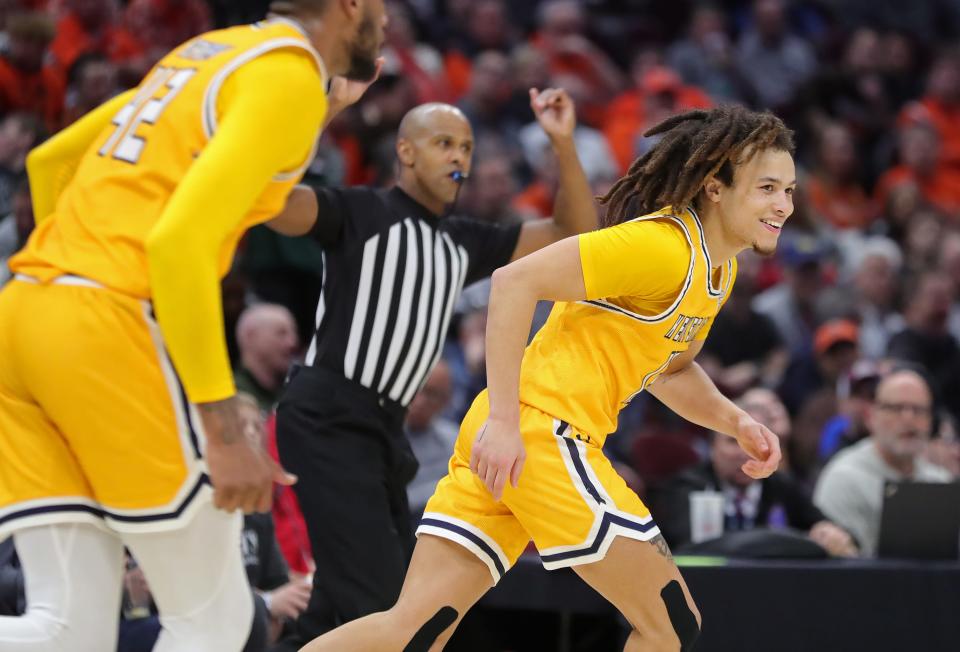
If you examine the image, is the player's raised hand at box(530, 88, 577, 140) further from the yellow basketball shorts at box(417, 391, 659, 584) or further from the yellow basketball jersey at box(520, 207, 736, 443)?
the yellow basketball shorts at box(417, 391, 659, 584)

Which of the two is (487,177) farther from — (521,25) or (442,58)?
(521,25)

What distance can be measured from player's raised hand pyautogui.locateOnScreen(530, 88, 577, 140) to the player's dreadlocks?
3.00 feet

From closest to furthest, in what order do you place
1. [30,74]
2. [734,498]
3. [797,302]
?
[734,498] → [30,74] → [797,302]

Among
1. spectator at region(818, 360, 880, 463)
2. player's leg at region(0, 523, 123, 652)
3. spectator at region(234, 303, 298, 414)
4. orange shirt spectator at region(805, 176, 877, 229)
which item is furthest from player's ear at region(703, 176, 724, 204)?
orange shirt spectator at region(805, 176, 877, 229)

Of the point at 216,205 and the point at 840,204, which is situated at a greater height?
the point at 216,205

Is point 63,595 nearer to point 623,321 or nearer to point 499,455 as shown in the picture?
point 499,455

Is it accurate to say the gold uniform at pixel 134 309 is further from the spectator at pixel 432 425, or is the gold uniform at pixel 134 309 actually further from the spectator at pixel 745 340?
the spectator at pixel 745 340

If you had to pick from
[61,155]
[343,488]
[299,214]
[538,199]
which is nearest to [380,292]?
[299,214]

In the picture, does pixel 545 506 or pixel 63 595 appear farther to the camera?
pixel 545 506

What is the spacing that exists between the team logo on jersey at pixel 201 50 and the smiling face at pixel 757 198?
1374 millimetres

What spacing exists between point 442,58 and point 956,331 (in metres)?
4.61

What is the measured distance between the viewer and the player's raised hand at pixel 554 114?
15.3 feet

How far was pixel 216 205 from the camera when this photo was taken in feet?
8.32

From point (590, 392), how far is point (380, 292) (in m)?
1.12
